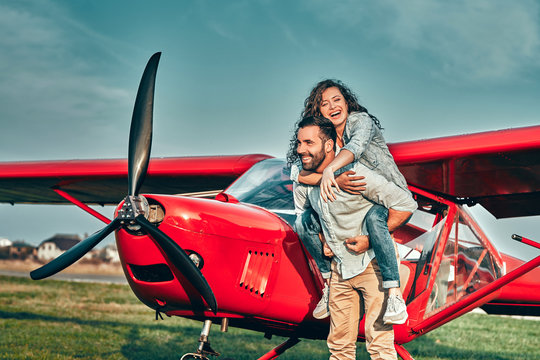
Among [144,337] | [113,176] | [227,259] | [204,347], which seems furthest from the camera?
[144,337]

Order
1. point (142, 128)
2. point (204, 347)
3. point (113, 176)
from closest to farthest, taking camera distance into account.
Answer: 1. point (142, 128)
2. point (204, 347)
3. point (113, 176)

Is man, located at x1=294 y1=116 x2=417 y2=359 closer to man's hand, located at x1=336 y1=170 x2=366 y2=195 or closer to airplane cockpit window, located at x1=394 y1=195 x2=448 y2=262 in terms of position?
man's hand, located at x1=336 y1=170 x2=366 y2=195

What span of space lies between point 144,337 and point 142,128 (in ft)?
18.8

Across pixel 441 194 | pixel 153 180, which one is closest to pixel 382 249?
pixel 441 194

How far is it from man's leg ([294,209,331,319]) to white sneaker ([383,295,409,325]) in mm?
460

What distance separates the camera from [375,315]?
347cm

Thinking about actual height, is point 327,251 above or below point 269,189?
below

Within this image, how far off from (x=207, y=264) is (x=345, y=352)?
1.00m

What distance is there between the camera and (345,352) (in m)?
3.50

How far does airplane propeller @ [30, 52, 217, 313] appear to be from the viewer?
3.27 m

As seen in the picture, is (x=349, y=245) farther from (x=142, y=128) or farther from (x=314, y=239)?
(x=142, y=128)

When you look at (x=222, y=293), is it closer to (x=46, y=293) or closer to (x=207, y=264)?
(x=207, y=264)

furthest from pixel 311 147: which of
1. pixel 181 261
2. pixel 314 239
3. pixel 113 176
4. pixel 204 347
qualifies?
pixel 113 176

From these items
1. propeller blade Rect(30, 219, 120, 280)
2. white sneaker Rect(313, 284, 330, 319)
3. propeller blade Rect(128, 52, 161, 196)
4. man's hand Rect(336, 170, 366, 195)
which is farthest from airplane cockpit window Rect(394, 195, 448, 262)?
propeller blade Rect(30, 219, 120, 280)
